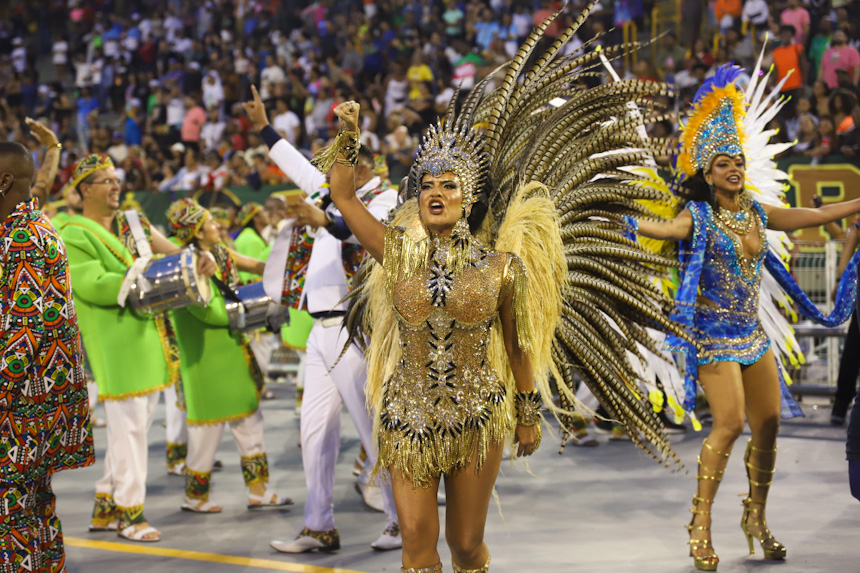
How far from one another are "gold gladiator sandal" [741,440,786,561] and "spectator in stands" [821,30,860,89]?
7.43m

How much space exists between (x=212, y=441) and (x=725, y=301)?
3186 mm

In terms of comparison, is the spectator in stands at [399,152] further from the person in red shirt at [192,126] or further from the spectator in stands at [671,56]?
the person in red shirt at [192,126]

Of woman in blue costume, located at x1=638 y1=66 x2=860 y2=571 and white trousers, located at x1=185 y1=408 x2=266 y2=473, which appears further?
white trousers, located at x1=185 y1=408 x2=266 y2=473

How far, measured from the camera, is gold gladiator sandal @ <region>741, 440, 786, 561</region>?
4652 millimetres

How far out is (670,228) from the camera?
4664mm

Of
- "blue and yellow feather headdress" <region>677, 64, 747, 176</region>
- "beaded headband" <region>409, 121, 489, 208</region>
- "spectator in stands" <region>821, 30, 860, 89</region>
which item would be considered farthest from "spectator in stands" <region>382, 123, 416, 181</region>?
"beaded headband" <region>409, 121, 489, 208</region>

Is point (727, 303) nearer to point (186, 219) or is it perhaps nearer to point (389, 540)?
point (389, 540)

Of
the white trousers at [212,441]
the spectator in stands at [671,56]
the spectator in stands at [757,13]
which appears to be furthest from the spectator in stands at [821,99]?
the white trousers at [212,441]

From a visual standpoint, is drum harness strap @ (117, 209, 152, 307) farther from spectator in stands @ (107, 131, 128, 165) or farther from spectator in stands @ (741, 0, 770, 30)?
spectator in stands @ (107, 131, 128, 165)

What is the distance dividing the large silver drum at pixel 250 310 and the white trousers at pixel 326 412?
975 millimetres

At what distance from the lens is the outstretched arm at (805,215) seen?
16.0 ft

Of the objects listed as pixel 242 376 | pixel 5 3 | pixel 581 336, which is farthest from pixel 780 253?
pixel 5 3

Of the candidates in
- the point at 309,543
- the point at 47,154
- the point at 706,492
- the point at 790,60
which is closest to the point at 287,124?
the point at 790,60

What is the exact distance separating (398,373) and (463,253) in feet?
1.61
